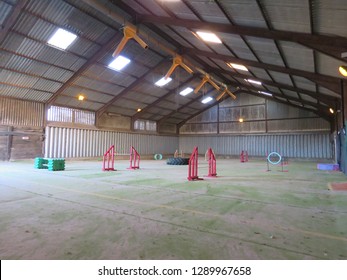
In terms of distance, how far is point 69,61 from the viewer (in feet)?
54.1

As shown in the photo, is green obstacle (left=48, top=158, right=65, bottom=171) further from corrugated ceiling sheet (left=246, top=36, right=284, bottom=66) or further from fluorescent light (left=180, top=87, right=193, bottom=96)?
fluorescent light (left=180, top=87, right=193, bottom=96)

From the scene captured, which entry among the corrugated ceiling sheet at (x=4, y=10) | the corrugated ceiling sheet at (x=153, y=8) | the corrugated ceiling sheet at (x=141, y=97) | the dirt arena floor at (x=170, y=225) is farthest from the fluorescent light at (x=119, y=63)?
the dirt arena floor at (x=170, y=225)

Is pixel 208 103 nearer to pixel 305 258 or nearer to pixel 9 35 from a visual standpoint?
pixel 9 35

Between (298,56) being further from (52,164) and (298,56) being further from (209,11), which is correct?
(52,164)

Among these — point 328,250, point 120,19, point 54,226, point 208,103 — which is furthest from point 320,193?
point 208,103

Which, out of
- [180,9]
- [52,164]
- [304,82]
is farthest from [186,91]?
[52,164]

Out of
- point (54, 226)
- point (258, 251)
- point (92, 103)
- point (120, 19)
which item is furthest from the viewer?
point (92, 103)

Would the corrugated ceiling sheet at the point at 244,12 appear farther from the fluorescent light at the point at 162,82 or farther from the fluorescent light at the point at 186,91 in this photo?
the fluorescent light at the point at 186,91

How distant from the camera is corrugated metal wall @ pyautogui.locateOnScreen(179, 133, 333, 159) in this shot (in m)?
24.6

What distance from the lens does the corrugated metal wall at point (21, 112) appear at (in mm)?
17844

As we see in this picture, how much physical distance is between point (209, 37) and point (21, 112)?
16194mm

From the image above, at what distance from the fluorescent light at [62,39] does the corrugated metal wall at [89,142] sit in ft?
27.5

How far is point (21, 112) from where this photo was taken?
1884cm
